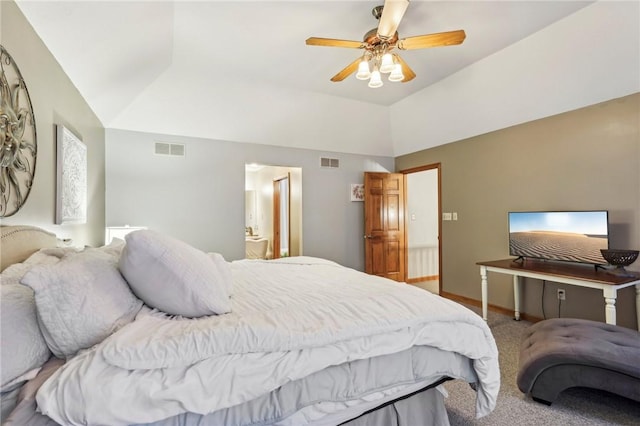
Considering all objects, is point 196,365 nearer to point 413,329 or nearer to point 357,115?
point 413,329

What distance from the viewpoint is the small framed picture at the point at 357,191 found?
525 centimetres

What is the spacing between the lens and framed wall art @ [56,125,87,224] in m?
2.04

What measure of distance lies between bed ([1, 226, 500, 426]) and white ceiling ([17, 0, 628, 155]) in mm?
1381

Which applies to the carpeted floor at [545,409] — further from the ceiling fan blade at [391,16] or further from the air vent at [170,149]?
the air vent at [170,149]

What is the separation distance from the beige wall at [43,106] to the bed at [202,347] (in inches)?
12.3

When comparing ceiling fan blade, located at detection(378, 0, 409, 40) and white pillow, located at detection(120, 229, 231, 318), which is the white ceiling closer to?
ceiling fan blade, located at detection(378, 0, 409, 40)

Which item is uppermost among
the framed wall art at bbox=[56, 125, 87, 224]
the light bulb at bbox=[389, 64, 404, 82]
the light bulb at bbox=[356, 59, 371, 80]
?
the light bulb at bbox=[356, 59, 371, 80]

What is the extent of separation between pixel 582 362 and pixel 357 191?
3819 mm

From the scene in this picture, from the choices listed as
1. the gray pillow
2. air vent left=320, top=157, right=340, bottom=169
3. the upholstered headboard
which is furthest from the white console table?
the upholstered headboard

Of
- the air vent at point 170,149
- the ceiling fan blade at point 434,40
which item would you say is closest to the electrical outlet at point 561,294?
the ceiling fan blade at point 434,40

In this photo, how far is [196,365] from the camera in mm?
1040

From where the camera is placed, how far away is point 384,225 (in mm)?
5199

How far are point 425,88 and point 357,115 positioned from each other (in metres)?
1.06

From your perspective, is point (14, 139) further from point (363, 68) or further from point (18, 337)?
point (363, 68)
